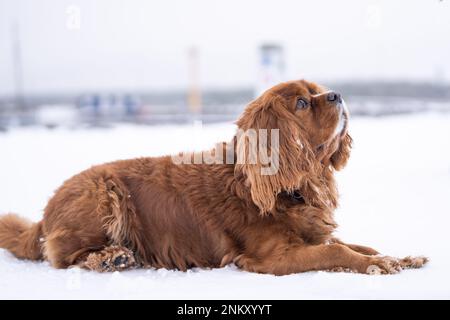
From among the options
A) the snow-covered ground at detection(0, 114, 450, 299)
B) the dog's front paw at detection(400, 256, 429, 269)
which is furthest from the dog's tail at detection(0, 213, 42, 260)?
the dog's front paw at detection(400, 256, 429, 269)

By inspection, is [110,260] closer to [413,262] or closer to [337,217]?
[413,262]

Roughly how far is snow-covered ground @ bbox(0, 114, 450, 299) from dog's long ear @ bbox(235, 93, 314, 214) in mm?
746


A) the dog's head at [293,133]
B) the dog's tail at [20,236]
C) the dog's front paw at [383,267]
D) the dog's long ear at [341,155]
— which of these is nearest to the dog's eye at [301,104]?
the dog's head at [293,133]

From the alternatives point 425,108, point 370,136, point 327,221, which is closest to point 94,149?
point 370,136

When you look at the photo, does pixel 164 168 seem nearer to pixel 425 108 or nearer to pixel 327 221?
pixel 327 221

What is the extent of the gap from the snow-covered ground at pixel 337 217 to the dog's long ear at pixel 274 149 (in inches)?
29.4

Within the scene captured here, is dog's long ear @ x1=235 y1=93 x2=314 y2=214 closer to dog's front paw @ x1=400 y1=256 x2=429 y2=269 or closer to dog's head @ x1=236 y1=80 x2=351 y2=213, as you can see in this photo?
dog's head @ x1=236 y1=80 x2=351 y2=213

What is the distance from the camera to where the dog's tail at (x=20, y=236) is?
15.7 feet

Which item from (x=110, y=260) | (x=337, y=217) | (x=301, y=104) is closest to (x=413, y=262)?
(x=301, y=104)

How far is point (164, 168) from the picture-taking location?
4.69 m

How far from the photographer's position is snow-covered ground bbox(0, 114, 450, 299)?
3.62 metres

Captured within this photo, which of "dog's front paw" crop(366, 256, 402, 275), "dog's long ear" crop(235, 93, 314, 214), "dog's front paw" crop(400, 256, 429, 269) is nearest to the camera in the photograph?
"dog's front paw" crop(366, 256, 402, 275)

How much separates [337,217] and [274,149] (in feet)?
6.08

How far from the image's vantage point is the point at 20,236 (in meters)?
4.91
